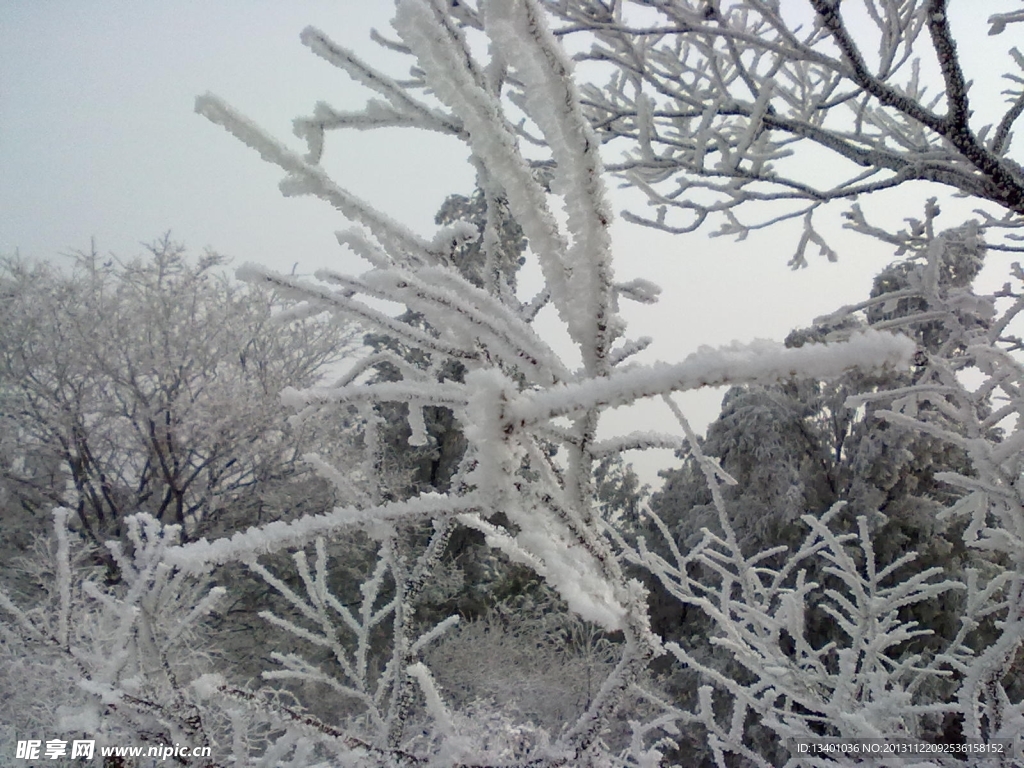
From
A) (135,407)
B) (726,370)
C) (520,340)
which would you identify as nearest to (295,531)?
(520,340)

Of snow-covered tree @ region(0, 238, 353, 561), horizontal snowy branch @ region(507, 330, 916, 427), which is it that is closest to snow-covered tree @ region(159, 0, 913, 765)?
horizontal snowy branch @ region(507, 330, 916, 427)

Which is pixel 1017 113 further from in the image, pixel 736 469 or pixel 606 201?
pixel 736 469

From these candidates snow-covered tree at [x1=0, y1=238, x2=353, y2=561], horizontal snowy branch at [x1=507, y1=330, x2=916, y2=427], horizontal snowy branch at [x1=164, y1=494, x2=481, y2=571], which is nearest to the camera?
horizontal snowy branch at [x1=507, y1=330, x2=916, y2=427]

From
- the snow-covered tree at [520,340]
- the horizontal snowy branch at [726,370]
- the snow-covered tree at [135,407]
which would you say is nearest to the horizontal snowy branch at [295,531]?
the snow-covered tree at [520,340]

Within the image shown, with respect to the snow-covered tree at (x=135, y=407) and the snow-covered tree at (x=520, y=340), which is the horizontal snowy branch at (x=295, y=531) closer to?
the snow-covered tree at (x=520, y=340)

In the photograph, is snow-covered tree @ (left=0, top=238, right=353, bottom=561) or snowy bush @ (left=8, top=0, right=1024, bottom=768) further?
snow-covered tree @ (left=0, top=238, right=353, bottom=561)

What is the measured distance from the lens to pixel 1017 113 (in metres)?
1.76

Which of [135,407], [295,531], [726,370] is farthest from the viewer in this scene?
[135,407]

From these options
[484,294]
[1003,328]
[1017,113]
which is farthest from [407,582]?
[1017,113]

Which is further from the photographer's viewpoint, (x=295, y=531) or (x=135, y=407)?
(x=135, y=407)

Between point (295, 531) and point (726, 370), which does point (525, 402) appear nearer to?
point (726, 370)

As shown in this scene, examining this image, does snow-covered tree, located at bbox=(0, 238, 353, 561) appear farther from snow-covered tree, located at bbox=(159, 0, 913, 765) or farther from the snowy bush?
snow-covered tree, located at bbox=(159, 0, 913, 765)

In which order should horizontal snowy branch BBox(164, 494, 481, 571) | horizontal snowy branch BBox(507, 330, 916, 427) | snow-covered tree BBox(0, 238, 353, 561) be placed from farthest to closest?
snow-covered tree BBox(0, 238, 353, 561) < horizontal snowy branch BBox(164, 494, 481, 571) < horizontal snowy branch BBox(507, 330, 916, 427)

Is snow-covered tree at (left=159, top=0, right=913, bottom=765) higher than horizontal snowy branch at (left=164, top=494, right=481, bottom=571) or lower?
higher
